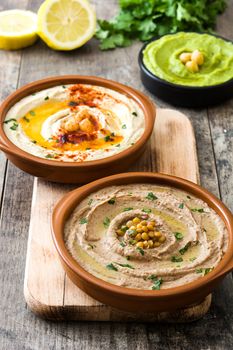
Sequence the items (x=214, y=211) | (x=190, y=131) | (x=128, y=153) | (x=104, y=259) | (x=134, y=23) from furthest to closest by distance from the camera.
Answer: (x=134, y=23) < (x=190, y=131) < (x=128, y=153) < (x=214, y=211) < (x=104, y=259)

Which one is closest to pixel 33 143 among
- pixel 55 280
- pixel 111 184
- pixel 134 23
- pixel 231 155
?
pixel 111 184

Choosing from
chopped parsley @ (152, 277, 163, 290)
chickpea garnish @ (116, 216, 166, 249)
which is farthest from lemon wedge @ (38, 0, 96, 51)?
chopped parsley @ (152, 277, 163, 290)

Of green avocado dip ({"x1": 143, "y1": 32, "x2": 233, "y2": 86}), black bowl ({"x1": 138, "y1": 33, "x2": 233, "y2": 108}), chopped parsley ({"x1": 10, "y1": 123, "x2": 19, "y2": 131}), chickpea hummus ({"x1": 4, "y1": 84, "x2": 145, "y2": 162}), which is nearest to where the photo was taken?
chickpea hummus ({"x1": 4, "y1": 84, "x2": 145, "y2": 162})

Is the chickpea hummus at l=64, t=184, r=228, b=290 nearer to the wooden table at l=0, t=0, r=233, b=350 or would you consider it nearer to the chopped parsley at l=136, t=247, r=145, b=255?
the chopped parsley at l=136, t=247, r=145, b=255

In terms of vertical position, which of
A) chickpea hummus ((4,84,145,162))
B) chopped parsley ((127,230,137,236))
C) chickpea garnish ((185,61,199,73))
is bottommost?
chickpea garnish ((185,61,199,73))

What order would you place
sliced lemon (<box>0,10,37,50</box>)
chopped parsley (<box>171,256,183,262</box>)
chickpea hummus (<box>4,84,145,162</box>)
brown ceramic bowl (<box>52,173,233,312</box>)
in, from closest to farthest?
brown ceramic bowl (<box>52,173,233,312</box>)
chopped parsley (<box>171,256,183,262</box>)
chickpea hummus (<box>4,84,145,162</box>)
sliced lemon (<box>0,10,37,50</box>)

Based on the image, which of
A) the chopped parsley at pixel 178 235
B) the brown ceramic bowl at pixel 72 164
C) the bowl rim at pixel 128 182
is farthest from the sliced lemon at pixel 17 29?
the chopped parsley at pixel 178 235

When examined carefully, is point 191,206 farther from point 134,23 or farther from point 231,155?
point 134,23
